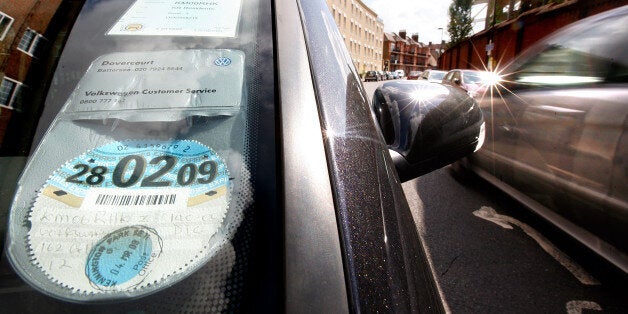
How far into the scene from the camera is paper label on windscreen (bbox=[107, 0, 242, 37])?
88 cm

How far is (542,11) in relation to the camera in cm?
1555

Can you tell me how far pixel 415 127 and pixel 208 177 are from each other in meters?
0.63

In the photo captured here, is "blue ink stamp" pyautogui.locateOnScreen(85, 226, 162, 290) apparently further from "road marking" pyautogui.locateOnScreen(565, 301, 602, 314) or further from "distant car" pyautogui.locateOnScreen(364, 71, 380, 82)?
"distant car" pyautogui.locateOnScreen(364, 71, 380, 82)

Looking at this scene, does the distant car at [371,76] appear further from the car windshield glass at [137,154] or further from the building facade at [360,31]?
the car windshield glass at [137,154]

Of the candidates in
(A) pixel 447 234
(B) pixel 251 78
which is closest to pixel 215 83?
(B) pixel 251 78

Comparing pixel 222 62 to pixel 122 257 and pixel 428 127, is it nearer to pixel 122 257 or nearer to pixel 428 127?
pixel 122 257

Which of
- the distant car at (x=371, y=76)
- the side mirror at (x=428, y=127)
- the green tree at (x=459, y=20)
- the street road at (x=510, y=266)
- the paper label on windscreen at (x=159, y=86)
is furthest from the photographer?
the distant car at (x=371, y=76)

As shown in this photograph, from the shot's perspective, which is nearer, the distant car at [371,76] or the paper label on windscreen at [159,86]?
the paper label on windscreen at [159,86]

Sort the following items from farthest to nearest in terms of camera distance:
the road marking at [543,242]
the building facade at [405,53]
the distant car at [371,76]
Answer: the building facade at [405,53] → the distant car at [371,76] → the road marking at [543,242]

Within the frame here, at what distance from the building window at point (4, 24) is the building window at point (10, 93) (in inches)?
4.4

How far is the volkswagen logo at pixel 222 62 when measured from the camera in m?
0.82

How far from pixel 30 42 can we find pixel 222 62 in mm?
527

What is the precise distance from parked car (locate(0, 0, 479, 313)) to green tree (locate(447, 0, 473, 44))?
46.0 meters

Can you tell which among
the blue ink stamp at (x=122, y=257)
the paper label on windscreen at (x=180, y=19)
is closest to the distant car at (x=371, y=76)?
the paper label on windscreen at (x=180, y=19)
